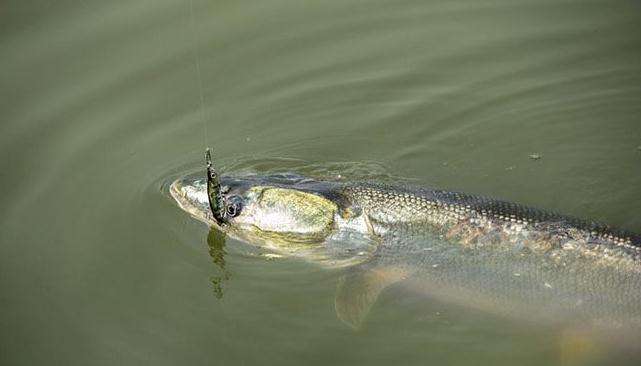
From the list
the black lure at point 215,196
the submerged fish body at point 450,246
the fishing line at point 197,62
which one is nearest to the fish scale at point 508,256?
the submerged fish body at point 450,246

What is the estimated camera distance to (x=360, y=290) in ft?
17.8

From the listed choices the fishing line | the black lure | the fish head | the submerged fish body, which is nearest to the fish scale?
the submerged fish body

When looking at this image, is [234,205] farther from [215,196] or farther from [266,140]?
[266,140]

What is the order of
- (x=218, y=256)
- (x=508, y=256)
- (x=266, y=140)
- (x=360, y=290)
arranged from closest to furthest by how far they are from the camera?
1. (x=508, y=256)
2. (x=360, y=290)
3. (x=218, y=256)
4. (x=266, y=140)

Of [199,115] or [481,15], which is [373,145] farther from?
[481,15]

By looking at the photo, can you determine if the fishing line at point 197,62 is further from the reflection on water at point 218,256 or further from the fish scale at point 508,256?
the fish scale at point 508,256

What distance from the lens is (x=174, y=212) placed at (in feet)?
20.2

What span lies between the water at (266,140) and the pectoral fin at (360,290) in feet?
0.30

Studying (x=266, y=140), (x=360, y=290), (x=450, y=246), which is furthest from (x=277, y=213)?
(x=266, y=140)

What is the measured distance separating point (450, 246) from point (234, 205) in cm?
156

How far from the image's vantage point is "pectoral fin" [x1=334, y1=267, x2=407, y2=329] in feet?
17.4

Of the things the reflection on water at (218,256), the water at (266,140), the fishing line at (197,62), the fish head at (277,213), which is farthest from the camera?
the fishing line at (197,62)

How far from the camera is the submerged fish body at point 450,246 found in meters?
5.01

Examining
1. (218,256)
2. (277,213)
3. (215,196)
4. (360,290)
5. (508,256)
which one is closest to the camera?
(508,256)
